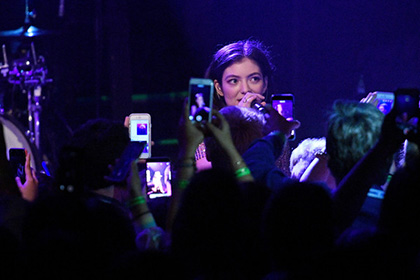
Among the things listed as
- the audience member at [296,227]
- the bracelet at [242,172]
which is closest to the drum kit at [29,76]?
the bracelet at [242,172]

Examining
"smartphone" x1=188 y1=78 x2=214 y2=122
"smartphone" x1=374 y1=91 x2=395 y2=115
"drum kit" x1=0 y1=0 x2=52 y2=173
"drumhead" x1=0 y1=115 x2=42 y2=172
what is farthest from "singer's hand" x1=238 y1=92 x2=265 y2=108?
"drum kit" x1=0 y1=0 x2=52 y2=173

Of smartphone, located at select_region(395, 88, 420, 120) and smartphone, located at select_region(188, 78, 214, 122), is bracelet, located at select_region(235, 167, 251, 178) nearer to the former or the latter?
smartphone, located at select_region(188, 78, 214, 122)

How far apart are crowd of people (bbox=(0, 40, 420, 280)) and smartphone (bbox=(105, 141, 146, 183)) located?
3 centimetres

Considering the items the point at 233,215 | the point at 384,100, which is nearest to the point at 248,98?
the point at 384,100

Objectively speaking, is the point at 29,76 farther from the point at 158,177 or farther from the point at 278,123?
the point at 278,123

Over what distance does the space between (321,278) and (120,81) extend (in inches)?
224

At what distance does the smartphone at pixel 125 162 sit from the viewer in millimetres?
1944

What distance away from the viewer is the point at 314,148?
10.4 feet

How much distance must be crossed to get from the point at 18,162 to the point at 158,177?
2.37 ft

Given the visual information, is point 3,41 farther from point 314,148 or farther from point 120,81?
point 314,148

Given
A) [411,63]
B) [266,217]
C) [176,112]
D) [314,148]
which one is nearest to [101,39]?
[176,112]

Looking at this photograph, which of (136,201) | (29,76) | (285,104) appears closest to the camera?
(136,201)

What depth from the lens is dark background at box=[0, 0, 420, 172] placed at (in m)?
5.61

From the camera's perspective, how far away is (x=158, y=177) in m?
2.61
